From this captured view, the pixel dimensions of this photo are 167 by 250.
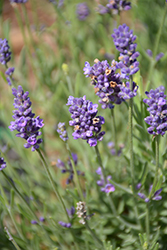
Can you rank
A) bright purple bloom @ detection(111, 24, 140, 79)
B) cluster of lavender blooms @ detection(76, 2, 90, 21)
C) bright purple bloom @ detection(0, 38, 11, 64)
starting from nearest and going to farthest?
bright purple bloom @ detection(111, 24, 140, 79)
bright purple bloom @ detection(0, 38, 11, 64)
cluster of lavender blooms @ detection(76, 2, 90, 21)

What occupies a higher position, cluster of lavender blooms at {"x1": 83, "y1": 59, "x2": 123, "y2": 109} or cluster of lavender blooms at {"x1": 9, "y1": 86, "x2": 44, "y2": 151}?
cluster of lavender blooms at {"x1": 83, "y1": 59, "x2": 123, "y2": 109}

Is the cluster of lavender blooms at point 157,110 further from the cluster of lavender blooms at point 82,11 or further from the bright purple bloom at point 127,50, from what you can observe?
the cluster of lavender blooms at point 82,11

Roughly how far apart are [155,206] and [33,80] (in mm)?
2972

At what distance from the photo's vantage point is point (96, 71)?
1120 mm

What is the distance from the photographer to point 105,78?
3.67 ft

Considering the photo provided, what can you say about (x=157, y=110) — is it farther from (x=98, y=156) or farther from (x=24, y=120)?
(x=24, y=120)

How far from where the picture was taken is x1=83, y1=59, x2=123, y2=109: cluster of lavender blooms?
111cm

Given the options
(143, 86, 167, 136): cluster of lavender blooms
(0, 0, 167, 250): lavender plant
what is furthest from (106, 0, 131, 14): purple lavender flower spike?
(143, 86, 167, 136): cluster of lavender blooms

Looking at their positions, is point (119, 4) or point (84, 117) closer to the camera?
point (84, 117)

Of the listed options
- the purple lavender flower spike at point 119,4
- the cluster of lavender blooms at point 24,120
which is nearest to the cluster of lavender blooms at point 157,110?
the cluster of lavender blooms at point 24,120

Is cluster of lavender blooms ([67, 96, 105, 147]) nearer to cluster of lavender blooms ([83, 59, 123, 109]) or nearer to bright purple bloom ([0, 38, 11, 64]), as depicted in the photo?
cluster of lavender blooms ([83, 59, 123, 109])

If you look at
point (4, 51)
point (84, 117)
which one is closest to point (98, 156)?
point (84, 117)

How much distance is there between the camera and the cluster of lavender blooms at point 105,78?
3.65 ft

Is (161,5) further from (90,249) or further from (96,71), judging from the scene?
(90,249)
